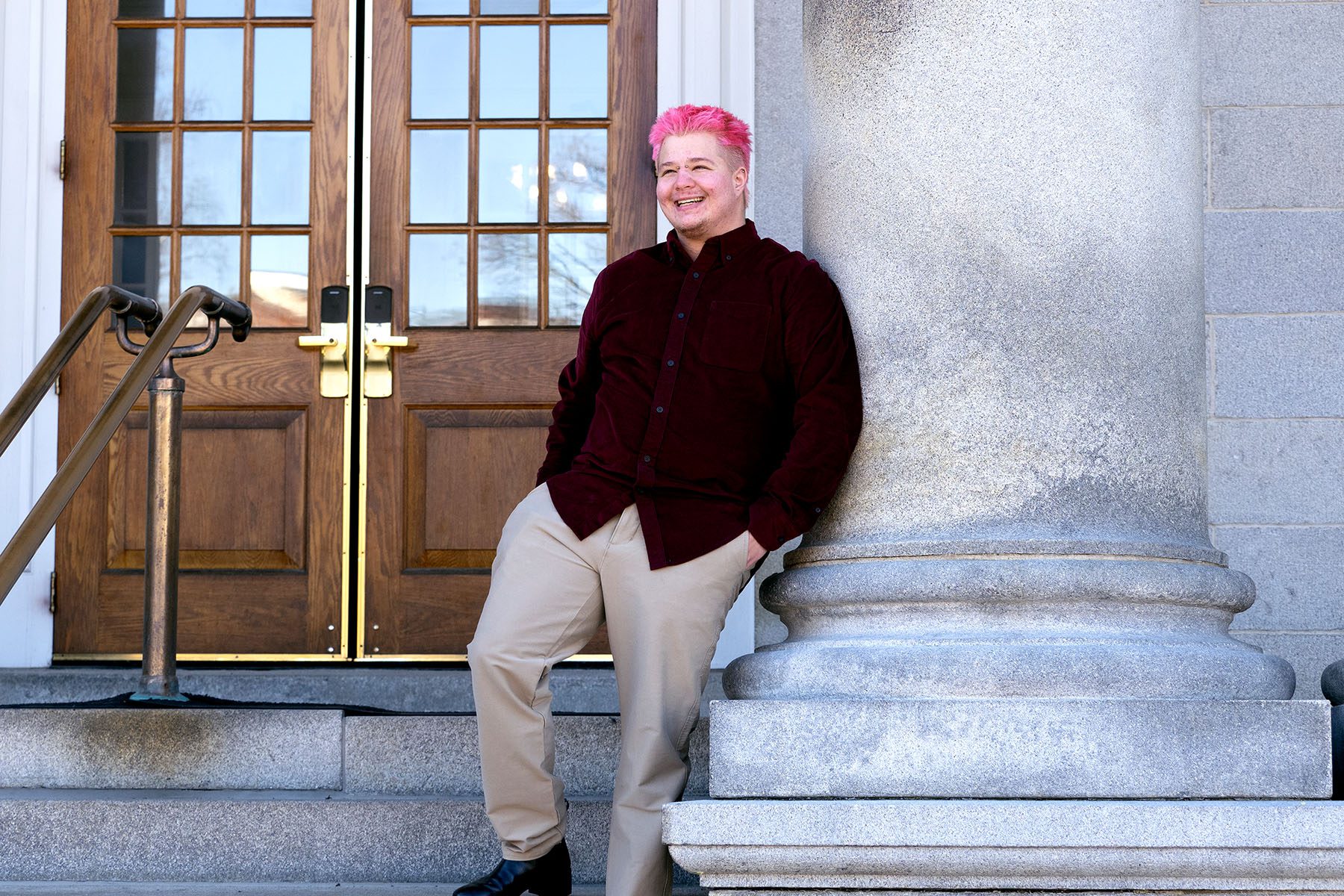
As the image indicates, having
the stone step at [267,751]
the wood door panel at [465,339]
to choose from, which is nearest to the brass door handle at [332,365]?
the wood door panel at [465,339]

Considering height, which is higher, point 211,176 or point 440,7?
point 440,7

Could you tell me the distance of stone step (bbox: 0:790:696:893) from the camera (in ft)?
10.1

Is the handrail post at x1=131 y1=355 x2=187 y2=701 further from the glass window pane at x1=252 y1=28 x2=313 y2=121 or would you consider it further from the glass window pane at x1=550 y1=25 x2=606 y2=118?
the glass window pane at x1=550 y1=25 x2=606 y2=118

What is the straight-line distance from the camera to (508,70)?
16.1ft

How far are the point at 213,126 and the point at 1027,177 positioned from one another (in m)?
3.21

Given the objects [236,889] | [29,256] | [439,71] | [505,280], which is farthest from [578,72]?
[236,889]

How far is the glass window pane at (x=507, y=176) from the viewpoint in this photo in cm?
487

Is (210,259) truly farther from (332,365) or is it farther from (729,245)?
(729,245)

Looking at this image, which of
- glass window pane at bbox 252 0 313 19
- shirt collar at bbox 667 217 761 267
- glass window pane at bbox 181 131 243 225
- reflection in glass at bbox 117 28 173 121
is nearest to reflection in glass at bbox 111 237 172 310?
glass window pane at bbox 181 131 243 225

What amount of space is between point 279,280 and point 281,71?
67cm

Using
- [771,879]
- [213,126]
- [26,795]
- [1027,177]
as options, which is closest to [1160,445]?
[1027,177]

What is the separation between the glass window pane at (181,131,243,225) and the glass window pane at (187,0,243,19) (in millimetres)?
375

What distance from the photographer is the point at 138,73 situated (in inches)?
194

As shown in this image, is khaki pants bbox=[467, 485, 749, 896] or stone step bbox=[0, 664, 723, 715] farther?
stone step bbox=[0, 664, 723, 715]
